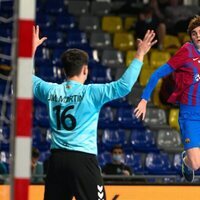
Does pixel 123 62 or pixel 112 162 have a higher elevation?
pixel 123 62

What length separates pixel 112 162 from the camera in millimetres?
12828

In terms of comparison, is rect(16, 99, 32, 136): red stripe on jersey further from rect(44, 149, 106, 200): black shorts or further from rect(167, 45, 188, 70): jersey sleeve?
rect(167, 45, 188, 70): jersey sleeve

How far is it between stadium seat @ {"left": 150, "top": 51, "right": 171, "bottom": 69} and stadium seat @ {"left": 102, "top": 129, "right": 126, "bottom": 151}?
6.11 feet

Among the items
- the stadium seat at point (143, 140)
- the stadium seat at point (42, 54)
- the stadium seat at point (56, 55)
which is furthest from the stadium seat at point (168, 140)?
the stadium seat at point (42, 54)

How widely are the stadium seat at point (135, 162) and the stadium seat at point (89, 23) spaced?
3226 mm

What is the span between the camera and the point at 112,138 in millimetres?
14117

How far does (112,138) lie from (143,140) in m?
0.50

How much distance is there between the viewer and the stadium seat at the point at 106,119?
14.4 metres

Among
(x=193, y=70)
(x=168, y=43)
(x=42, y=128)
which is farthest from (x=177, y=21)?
(x=193, y=70)

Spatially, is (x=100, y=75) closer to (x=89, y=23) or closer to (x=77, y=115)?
(x=89, y=23)

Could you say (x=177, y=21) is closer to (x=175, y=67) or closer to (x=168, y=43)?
(x=168, y=43)

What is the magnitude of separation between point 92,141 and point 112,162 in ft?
20.1

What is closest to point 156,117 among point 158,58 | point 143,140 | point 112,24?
point 143,140

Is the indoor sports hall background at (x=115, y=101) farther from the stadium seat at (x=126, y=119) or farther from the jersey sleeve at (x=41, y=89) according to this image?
the jersey sleeve at (x=41, y=89)
